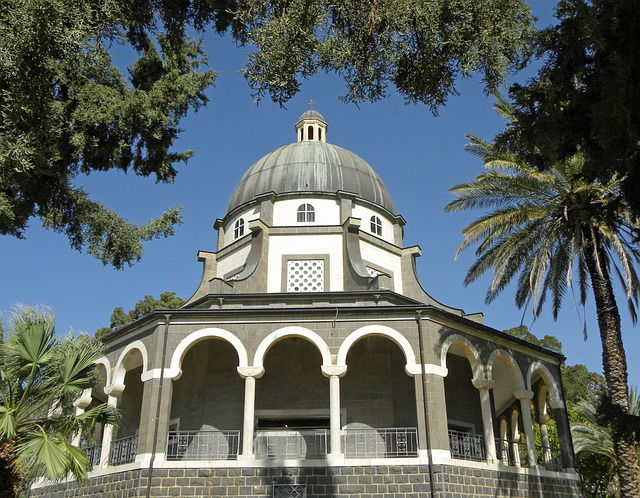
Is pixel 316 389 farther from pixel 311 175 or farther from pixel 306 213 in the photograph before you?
pixel 311 175

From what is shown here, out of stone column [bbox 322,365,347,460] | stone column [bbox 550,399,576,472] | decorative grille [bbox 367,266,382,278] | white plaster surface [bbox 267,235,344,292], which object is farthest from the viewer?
decorative grille [bbox 367,266,382,278]

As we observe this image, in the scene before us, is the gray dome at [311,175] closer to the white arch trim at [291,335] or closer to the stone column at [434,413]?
the white arch trim at [291,335]

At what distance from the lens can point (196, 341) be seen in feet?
57.3

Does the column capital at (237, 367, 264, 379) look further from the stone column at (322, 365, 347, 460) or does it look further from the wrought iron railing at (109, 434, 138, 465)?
the wrought iron railing at (109, 434, 138, 465)

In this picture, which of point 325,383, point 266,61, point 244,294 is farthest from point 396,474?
point 266,61

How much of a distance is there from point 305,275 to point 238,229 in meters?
3.97

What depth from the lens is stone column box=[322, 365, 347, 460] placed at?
633 inches

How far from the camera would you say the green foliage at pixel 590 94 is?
916 centimetres

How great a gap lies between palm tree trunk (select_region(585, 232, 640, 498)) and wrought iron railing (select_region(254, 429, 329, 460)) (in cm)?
757

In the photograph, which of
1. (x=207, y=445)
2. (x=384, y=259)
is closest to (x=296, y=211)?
(x=384, y=259)

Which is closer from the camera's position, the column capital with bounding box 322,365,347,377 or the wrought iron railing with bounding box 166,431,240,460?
the column capital with bounding box 322,365,347,377

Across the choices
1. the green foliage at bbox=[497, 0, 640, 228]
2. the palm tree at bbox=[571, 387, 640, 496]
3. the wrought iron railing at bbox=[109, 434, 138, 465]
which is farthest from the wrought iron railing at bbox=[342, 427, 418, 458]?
the palm tree at bbox=[571, 387, 640, 496]

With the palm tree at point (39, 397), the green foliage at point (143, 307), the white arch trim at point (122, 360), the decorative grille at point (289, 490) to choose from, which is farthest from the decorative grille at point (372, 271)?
the green foliage at point (143, 307)

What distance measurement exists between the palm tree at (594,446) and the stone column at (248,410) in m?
15.7
